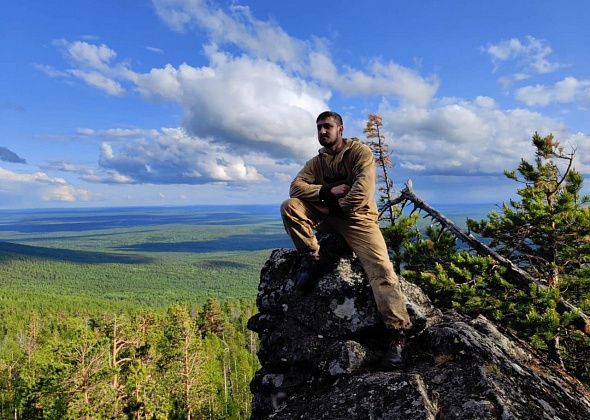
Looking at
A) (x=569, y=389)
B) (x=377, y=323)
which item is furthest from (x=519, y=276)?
(x=377, y=323)

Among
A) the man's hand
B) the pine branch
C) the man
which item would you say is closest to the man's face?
the man

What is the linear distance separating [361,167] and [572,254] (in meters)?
11.8

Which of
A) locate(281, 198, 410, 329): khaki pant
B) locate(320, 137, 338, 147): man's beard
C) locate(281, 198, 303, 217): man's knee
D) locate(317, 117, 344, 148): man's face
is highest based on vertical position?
locate(317, 117, 344, 148): man's face

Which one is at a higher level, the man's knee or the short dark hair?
the short dark hair

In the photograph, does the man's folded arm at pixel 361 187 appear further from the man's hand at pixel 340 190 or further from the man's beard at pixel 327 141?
the man's beard at pixel 327 141

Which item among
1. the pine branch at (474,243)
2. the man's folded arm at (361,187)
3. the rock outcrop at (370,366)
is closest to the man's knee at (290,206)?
the man's folded arm at (361,187)

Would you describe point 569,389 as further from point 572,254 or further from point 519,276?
point 572,254

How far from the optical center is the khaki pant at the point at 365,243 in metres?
6.99

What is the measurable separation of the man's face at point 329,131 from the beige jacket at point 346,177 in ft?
0.85

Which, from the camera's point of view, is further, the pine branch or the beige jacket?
the pine branch

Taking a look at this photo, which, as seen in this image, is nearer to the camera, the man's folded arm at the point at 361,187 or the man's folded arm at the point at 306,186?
the man's folded arm at the point at 361,187

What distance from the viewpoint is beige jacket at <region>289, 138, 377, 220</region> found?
7184mm

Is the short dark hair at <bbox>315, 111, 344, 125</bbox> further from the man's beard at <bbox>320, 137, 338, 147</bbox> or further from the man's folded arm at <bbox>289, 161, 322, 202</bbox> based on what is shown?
the man's folded arm at <bbox>289, 161, 322, 202</bbox>

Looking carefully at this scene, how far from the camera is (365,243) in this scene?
7.53m
